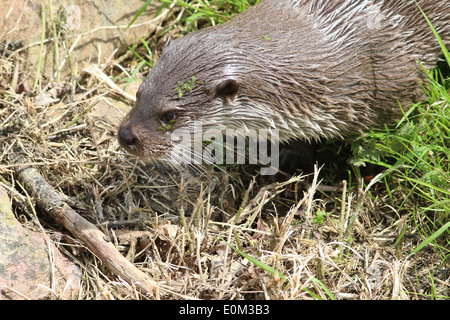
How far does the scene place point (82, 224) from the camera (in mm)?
2564

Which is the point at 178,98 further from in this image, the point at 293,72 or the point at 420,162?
the point at 420,162

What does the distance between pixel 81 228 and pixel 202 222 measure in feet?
2.06

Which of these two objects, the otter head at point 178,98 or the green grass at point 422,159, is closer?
the otter head at point 178,98

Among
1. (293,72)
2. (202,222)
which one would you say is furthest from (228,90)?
(202,222)

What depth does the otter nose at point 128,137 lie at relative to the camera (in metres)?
2.52

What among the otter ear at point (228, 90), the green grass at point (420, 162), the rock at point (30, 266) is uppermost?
the otter ear at point (228, 90)

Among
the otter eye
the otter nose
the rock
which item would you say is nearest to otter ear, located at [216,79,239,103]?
the otter eye

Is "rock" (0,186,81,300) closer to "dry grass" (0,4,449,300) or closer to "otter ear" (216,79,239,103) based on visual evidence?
"dry grass" (0,4,449,300)

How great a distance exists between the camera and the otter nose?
252 cm

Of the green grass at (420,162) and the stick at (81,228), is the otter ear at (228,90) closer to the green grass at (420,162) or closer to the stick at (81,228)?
the green grass at (420,162)

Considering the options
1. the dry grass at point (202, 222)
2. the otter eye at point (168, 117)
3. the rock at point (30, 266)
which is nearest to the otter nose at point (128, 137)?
the otter eye at point (168, 117)

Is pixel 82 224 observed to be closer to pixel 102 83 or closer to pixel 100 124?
pixel 100 124
